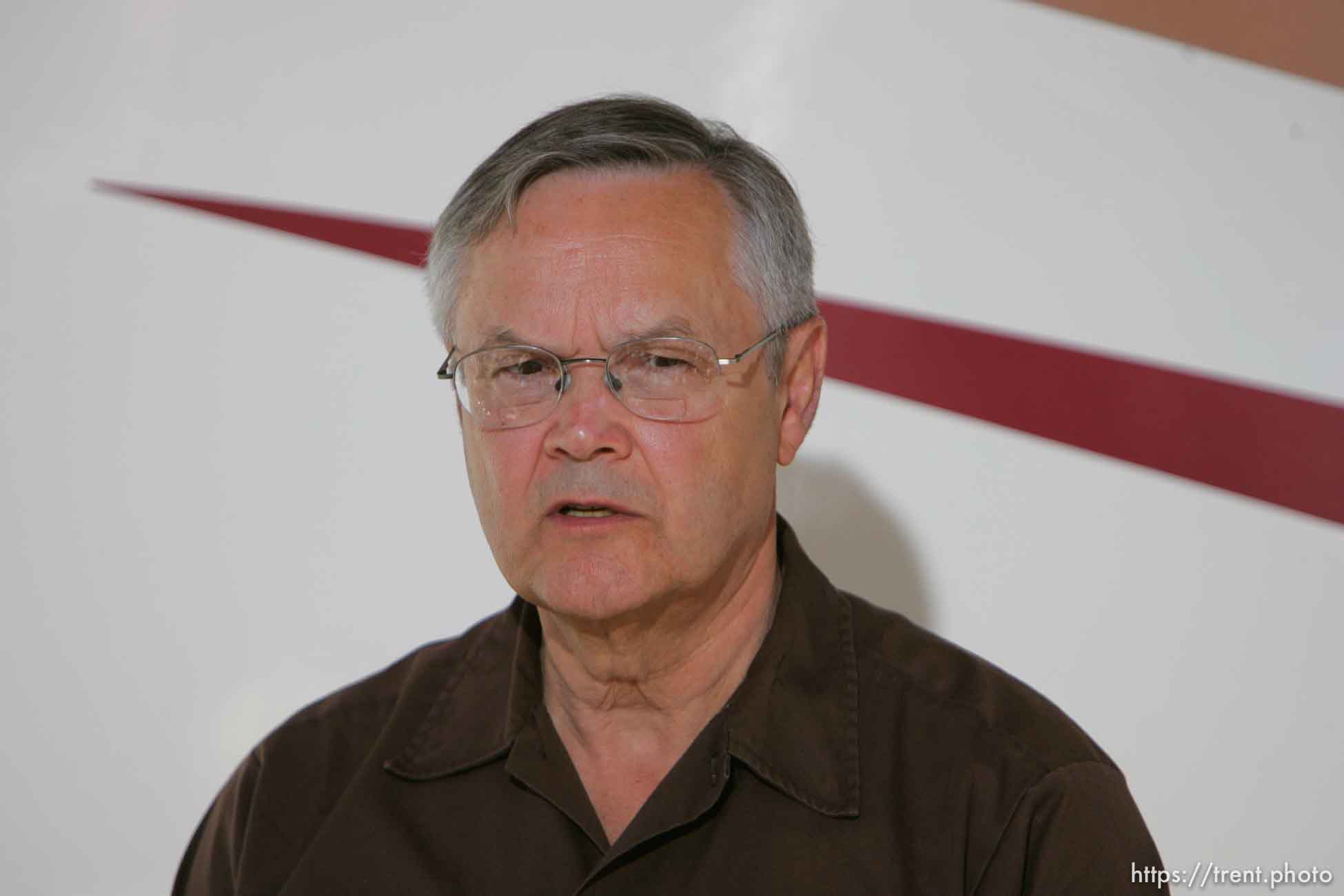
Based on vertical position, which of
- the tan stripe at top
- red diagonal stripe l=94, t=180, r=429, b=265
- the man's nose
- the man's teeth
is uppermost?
the tan stripe at top

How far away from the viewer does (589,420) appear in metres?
1.50

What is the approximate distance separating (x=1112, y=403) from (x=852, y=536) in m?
0.47

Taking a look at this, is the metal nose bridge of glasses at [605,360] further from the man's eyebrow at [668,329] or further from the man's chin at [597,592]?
the man's chin at [597,592]

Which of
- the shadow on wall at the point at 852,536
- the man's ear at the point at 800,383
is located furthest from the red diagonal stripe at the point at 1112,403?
the man's ear at the point at 800,383

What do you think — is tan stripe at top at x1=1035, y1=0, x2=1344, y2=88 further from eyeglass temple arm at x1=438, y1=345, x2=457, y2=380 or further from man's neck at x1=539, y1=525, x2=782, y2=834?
eyeglass temple arm at x1=438, y1=345, x2=457, y2=380

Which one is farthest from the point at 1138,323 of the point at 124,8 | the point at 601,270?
the point at 124,8

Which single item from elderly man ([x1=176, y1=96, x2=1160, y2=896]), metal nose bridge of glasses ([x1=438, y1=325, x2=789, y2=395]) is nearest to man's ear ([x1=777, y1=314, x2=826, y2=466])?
elderly man ([x1=176, y1=96, x2=1160, y2=896])

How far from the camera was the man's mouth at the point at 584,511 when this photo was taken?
1.53 m

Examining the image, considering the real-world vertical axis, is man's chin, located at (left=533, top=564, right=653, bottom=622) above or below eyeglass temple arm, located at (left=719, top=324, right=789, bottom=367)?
below

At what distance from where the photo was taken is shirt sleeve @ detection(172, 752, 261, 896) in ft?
5.88

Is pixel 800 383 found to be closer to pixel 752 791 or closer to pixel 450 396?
pixel 752 791

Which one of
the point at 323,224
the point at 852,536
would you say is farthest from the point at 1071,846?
the point at 323,224

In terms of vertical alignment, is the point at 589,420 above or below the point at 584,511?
above

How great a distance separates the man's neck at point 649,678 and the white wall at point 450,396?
0.55 metres
